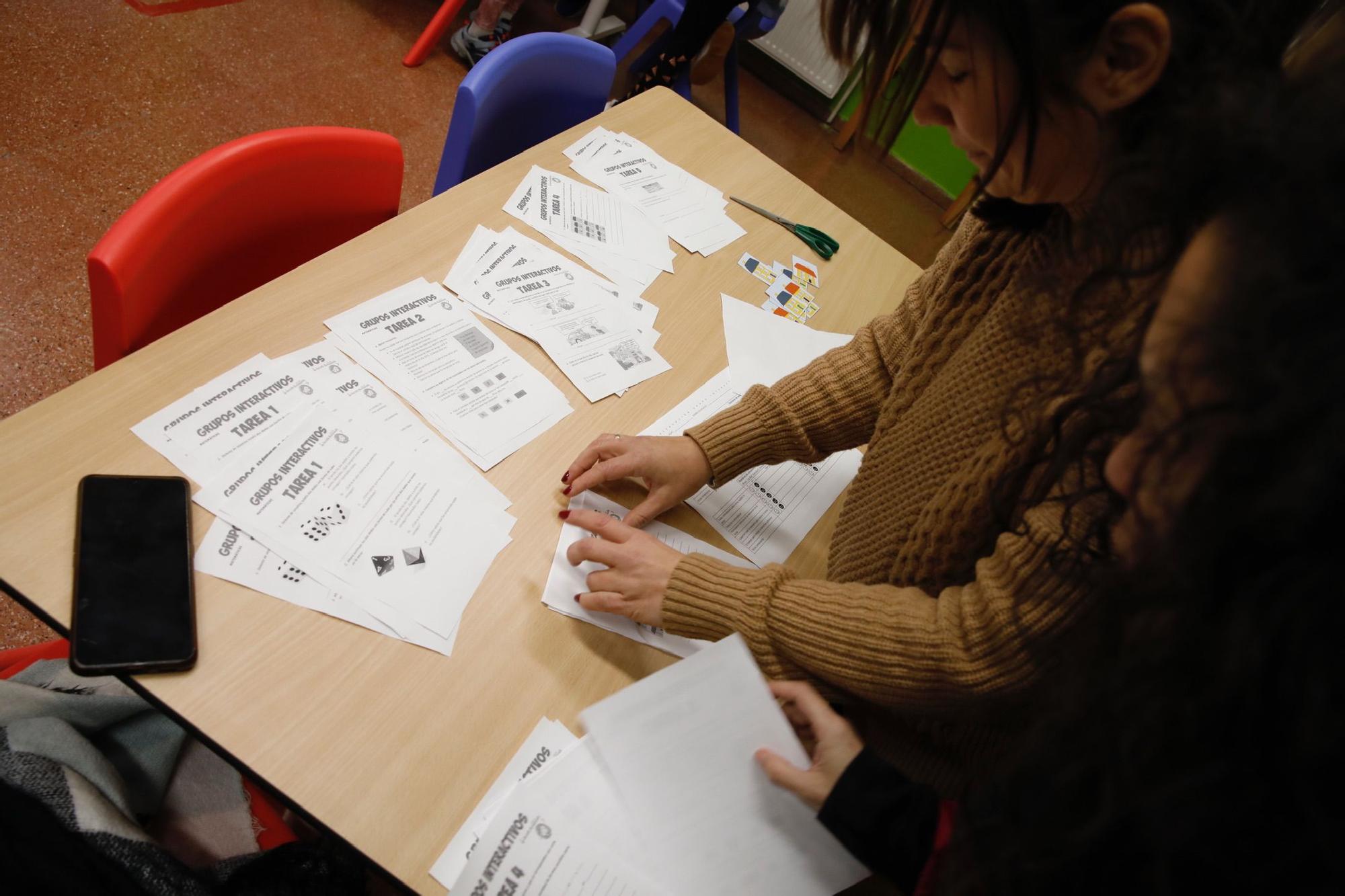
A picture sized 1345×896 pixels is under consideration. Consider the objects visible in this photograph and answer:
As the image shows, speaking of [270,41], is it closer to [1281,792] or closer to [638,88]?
[638,88]

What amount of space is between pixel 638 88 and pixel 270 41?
1304 mm

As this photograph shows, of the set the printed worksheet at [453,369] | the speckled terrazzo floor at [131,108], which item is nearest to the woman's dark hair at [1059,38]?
the printed worksheet at [453,369]

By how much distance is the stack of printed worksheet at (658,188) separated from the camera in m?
1.40

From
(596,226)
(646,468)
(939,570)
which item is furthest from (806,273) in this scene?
(939,570)

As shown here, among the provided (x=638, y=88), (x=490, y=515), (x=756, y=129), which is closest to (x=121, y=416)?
(x=490, y=515)

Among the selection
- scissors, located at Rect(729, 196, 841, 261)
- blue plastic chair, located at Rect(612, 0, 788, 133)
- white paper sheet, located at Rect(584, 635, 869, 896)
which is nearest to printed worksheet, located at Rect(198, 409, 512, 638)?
white paper sheet, located at Rect(584, 635, 869, 896)

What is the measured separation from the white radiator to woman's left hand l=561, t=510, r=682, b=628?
3273 millimetres

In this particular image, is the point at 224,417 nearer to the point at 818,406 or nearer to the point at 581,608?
the point at 581,608

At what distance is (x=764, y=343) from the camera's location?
130cm

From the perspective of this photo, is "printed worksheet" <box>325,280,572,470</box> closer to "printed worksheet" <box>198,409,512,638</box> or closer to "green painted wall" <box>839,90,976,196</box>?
"printed worksheet" <box>198,409,512,638</box>

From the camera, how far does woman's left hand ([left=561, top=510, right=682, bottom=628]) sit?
0.87 metres

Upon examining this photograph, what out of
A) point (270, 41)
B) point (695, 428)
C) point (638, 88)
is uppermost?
point (638, 88)

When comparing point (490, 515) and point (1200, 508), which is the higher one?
point (1200, 508)

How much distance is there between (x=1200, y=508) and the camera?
0.43 meters
